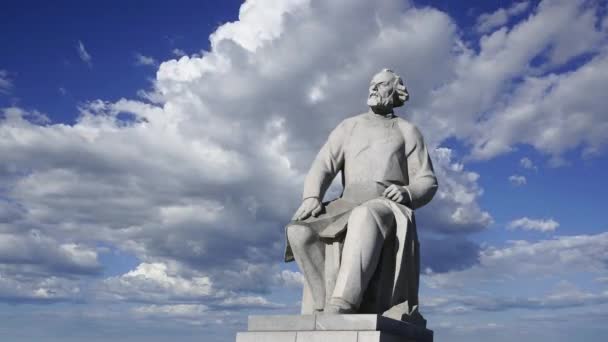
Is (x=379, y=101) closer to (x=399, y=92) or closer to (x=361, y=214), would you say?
(x=399, y=92)

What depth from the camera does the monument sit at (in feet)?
27.4

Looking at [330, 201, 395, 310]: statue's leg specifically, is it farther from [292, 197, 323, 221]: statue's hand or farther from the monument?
[292, 197, 323, 221]: statue's hand

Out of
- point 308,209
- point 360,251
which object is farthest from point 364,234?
point 308,209

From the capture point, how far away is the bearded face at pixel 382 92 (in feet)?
34.4

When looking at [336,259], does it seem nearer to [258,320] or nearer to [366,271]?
[366,271]

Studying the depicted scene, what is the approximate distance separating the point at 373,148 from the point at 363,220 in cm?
162

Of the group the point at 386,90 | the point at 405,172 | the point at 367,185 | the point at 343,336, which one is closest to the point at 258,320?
the point at 343,336

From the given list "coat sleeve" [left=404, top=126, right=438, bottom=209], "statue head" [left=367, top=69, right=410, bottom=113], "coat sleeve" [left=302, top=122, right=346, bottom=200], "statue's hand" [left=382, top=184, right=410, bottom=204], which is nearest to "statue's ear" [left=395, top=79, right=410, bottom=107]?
"statue head" [left=367, top=69, right=410, bottom=113]

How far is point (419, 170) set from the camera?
10125 mm

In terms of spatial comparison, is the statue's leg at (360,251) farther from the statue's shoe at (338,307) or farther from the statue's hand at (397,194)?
the statue's hand at (397,194)

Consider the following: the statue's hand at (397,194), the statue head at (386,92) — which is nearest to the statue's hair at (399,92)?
the statue head at (386,92)

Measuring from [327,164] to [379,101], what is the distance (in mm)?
1227

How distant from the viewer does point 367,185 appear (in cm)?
977

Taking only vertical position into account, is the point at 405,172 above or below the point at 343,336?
above
